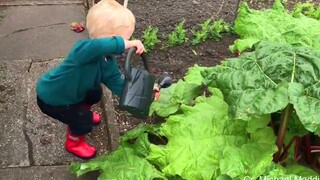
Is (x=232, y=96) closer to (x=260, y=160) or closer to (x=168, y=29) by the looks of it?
(x=260, y=160)

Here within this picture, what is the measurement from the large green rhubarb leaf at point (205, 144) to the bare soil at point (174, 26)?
73 centimetres

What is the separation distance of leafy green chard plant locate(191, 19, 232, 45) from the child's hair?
64.4 inches

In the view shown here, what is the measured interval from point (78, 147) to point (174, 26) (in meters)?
1.67

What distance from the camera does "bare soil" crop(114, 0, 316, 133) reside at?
407 cm

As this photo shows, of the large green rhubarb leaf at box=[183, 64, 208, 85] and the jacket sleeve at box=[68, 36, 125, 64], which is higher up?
the jacket sleeve at box=[68, 36, 125, 64]

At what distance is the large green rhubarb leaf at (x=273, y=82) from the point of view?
7.53 ft

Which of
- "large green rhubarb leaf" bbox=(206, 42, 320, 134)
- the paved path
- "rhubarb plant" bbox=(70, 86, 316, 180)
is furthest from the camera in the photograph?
the paved path

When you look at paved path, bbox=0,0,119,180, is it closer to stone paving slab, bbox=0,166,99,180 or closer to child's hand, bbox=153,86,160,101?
stone paving slab, bbox=0,166,99,180

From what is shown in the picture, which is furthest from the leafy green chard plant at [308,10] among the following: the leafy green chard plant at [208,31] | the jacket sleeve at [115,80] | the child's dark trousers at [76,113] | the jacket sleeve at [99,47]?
the jacket sleeve at [99,47]

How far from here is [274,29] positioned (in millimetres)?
3178

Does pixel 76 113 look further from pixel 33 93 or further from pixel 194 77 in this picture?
pixel 33 93

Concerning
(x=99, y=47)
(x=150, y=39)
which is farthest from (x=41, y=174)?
(x=150, y=39)

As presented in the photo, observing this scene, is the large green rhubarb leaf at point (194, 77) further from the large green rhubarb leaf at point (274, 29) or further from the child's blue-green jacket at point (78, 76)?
the child's blue-green jacket at point (78, 76)

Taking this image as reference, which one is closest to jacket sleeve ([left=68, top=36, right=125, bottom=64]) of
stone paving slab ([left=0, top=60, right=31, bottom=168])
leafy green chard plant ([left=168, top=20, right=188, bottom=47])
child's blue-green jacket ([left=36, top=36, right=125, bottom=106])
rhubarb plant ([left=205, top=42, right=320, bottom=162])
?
child's blue-green jacket ([left=36, top=36, right=125, bottom=106])
